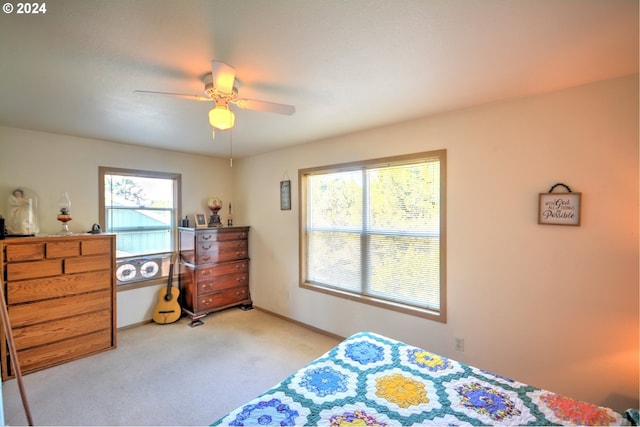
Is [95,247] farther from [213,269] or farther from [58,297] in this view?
[213,269]

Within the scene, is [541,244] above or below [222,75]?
below

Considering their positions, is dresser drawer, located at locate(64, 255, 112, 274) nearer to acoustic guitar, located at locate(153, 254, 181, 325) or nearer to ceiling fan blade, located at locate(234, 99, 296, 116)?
→ acoustic guitar, located at locate(153, 254, 181, 325)

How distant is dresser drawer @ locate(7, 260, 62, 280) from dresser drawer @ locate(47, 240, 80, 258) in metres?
0.06

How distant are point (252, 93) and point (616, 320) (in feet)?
9.80

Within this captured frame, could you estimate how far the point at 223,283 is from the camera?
4.09m

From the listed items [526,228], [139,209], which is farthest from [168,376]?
[526,228]

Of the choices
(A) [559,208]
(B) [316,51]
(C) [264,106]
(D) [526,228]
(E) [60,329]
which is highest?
(B) [316,51]

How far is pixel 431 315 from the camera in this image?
2605 mm

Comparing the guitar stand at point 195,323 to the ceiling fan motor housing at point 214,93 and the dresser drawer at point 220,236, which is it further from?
the ceiling fan motor housing at point 214,93

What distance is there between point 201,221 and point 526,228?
408 cm

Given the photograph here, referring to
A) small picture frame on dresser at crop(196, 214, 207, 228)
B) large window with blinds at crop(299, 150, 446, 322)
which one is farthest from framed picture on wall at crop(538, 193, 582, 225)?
small picture frame on dresser at crop(196, 214, 207, 228)

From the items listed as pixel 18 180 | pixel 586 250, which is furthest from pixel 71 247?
pixel 586 250

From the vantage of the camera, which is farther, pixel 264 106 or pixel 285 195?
pixel 285 195

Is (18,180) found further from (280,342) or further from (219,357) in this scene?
(280,342)
